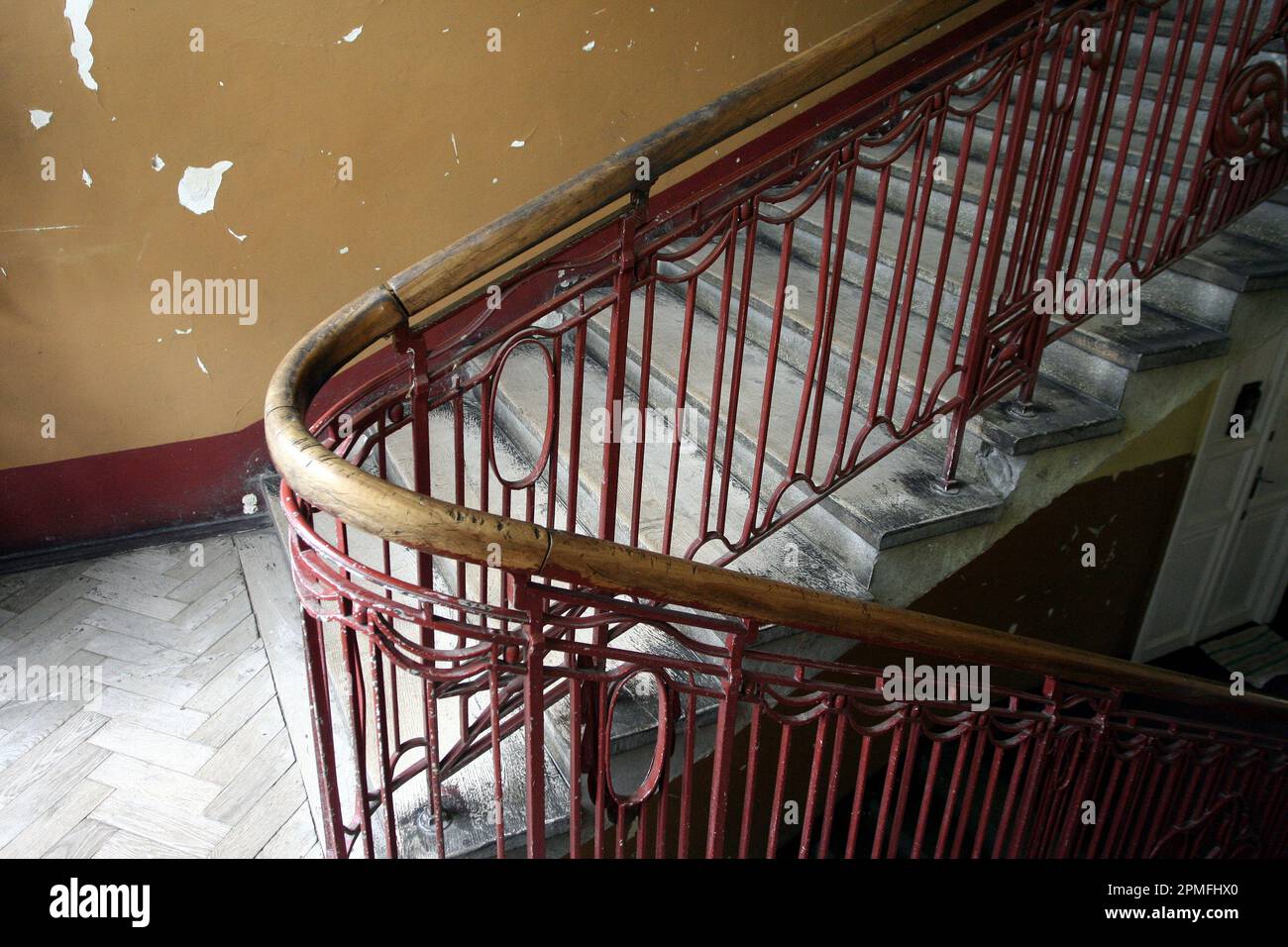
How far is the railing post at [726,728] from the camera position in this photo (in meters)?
1.62

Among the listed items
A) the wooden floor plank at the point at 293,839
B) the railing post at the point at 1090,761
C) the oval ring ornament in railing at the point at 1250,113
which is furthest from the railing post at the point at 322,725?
the oval ring ornament in railing at the point at 1250,113

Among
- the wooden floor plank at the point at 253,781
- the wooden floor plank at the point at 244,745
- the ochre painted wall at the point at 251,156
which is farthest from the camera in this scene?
the ochre painted wall at the point at 251,156

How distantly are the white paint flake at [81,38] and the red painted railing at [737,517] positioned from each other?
146cm

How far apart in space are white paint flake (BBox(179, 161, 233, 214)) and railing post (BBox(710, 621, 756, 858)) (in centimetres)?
262

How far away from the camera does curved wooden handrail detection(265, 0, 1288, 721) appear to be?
1.34m

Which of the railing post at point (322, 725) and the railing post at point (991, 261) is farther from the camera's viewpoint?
the railing post at point (991, 261)

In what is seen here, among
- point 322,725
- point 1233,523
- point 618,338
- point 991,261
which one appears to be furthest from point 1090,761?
point 1233,523

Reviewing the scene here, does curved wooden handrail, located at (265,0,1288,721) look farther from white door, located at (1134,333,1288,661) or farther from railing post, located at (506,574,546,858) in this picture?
white door, located at (1134,333,1288,661)

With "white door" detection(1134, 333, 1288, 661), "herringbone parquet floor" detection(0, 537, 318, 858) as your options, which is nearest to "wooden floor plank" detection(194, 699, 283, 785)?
"herringbone parquet floor" detection(0, 537, 318, 858)

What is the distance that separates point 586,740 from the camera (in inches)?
83.7

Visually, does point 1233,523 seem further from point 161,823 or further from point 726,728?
point 161,823

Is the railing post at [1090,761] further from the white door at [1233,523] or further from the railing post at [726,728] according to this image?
the white door at [1233,523]

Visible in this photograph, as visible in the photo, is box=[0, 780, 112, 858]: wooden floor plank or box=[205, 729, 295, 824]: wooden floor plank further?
box=[205, 729, 295, 824]: wooden floor plank
